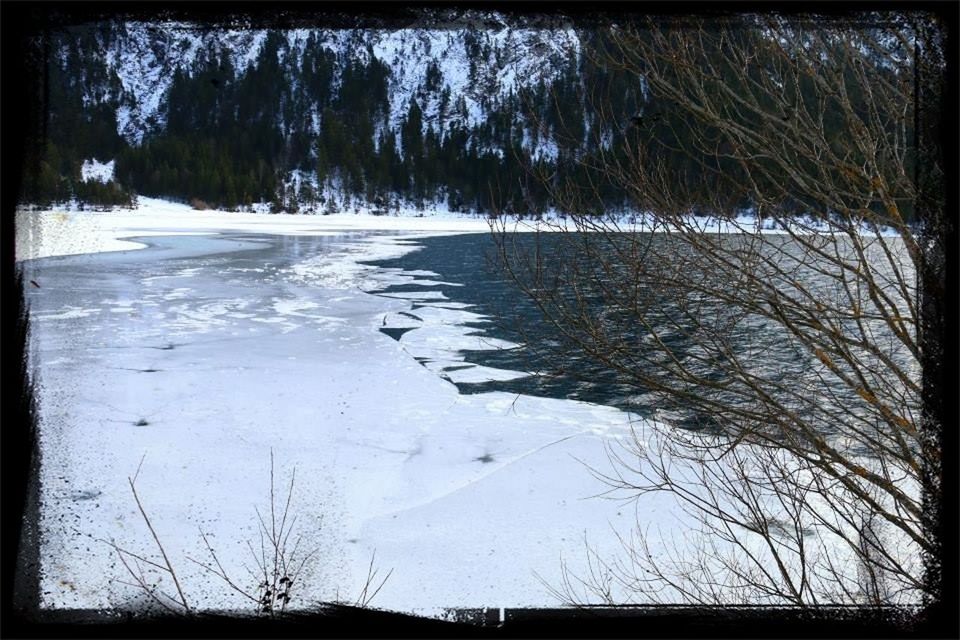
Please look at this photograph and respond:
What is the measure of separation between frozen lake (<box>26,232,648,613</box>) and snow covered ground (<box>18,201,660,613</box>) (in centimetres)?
2

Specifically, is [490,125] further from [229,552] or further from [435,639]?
[435,639]

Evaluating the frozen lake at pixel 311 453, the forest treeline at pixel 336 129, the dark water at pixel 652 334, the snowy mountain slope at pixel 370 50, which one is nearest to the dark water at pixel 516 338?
the dark water at pixel 652 334

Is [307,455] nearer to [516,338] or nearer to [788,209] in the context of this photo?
[788,209]

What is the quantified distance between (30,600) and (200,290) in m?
10.9

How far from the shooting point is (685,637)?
130cm

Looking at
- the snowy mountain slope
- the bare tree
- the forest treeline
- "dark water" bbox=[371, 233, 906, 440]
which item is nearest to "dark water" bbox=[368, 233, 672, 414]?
"dark water" bbox=[371, 233, 906, 440]

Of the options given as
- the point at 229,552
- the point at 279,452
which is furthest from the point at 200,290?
the point at 229,552

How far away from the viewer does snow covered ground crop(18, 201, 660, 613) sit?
Answer: 10.5 feet

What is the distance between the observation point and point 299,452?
16.0 feet

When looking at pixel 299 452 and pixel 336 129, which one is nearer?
pixel 299 452

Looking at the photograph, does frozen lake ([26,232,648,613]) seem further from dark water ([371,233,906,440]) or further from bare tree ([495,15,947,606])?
bare tree ([495,15,947,606])

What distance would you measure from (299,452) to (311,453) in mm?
88

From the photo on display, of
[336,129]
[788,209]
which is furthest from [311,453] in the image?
[336,129]

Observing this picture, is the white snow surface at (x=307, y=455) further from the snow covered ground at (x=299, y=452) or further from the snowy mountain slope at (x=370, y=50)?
the snowy mountain slope at (x=370, y=50)
